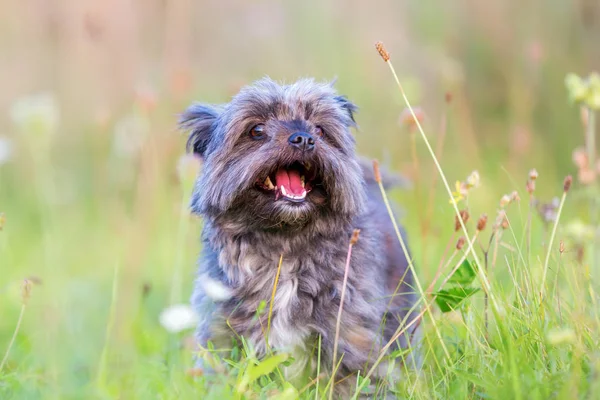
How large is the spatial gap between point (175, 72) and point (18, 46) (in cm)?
393

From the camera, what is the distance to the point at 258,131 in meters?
4.13

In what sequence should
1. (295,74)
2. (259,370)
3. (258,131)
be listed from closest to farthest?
(259,370) → (258,131) → (295,74)

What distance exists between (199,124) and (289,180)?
0.74 meters

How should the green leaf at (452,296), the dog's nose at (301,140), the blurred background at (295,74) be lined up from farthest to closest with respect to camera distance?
the blurred background at (295,74)
the dog's nose at (301,140)
the green leaf at (452,296)

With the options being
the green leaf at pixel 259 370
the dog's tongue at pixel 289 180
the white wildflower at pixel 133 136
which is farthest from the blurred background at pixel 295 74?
the green leaf at pixel 259 370

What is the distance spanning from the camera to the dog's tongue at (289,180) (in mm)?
4000

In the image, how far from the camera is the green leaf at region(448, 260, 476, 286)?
3.60m

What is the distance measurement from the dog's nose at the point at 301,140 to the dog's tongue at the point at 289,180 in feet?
0.72

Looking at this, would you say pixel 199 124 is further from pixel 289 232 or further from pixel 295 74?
pixel 295 74

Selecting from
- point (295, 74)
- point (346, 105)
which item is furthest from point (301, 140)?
point (295, 74)

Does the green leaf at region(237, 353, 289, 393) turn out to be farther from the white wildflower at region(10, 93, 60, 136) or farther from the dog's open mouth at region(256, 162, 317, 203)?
the white wildflower at region(10, 93, 60, 136)

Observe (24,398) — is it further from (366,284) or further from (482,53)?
(482,53)

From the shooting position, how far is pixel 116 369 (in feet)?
10.4

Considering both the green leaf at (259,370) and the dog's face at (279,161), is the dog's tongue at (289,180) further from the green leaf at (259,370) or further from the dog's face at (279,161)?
the green leaf at (259,370)
